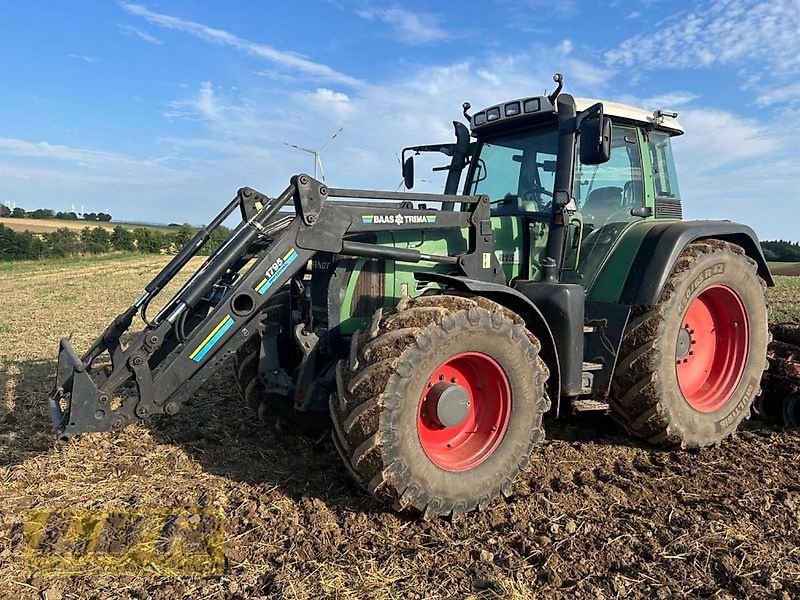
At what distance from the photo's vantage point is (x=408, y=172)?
6.21 m

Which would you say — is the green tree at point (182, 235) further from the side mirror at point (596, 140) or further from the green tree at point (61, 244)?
the side mirror at point (596, 140)

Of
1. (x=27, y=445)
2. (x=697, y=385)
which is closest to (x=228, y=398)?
(x=27, y=445)

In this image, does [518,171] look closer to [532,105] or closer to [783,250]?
[532,105]

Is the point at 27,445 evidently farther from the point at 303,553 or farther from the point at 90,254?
the point at 90,254

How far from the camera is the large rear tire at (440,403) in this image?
364 centimetres

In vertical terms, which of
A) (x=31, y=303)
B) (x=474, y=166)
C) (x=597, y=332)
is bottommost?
(x=31, y=303)

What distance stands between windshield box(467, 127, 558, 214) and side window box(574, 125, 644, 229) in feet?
0.95

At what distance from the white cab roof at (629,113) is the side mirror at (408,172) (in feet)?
5.69

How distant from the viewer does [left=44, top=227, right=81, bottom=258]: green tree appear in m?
41.7

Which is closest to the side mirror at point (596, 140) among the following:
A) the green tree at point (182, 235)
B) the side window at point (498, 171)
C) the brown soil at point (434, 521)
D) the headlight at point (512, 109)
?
the headlight at point (512, 109)

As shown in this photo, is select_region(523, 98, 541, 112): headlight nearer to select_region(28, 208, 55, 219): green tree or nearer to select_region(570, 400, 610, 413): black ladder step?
select_region(570, 400, 610, 413): black ladder step

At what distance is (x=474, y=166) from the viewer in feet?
19.4

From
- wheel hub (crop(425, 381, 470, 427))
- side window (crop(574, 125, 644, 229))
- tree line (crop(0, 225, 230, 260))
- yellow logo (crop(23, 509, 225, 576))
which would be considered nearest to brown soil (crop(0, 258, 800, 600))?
yellow logo (crop(23, 509, 225, 576))

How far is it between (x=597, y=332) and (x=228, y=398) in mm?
3741
